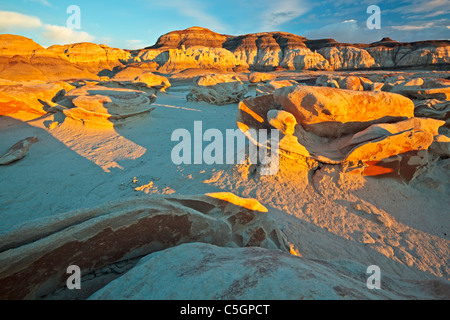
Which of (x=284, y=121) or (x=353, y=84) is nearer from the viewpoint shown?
(x=284, y=121)

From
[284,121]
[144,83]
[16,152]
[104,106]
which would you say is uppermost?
[144,83]

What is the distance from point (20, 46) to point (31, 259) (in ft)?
137

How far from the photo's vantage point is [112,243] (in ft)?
5.08

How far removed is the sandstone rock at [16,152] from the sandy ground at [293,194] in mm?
123

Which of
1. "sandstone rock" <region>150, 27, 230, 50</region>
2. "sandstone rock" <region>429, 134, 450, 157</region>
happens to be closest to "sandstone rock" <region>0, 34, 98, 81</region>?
"sandstone rock" <region>150, 27, 230, 50</region>

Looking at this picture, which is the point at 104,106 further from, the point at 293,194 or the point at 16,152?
the point at 293,194

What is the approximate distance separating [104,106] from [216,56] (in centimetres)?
3212

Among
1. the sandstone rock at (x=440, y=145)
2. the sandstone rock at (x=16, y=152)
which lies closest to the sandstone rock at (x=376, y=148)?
the sandstone rock at (x=440, y=145)

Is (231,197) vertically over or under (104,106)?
under

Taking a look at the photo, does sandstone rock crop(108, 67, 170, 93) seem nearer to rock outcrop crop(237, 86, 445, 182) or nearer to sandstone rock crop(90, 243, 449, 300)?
rock outcrop crop(237, 86, 445, 182)

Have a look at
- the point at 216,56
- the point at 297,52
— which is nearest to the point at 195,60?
the point at 216,56

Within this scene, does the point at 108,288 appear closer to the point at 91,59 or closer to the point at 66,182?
the point at 66,182

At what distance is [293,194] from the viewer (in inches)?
151

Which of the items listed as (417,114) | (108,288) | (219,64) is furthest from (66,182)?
(219,64)
